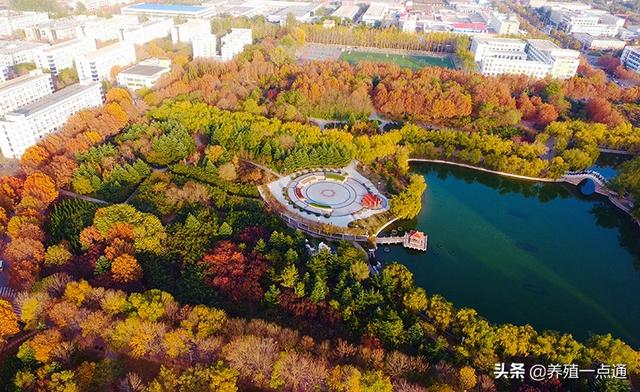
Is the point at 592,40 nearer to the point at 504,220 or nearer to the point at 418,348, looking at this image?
the point at 504,220

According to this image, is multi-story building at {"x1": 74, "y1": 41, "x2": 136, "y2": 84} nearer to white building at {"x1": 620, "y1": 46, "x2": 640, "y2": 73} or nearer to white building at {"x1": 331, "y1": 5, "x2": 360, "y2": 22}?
white building at {"x1": 331, "y1": 5, "x2": 360, "y2": 22}

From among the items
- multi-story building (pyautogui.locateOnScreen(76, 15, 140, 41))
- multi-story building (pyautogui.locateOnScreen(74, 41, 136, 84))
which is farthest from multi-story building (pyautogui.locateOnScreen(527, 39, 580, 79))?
multi-story building (pyautogui.locateOnScreen(76, 15, 140, 41))

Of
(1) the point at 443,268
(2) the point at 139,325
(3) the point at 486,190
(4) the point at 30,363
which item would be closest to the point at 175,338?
(2) the point at 139,325

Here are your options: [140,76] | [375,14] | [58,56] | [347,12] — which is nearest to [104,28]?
[58,56]

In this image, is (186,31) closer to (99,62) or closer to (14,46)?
(99,62)

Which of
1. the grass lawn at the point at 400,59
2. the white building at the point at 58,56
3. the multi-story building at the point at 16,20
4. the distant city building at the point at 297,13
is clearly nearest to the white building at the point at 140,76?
the white building at the point at 58,56
